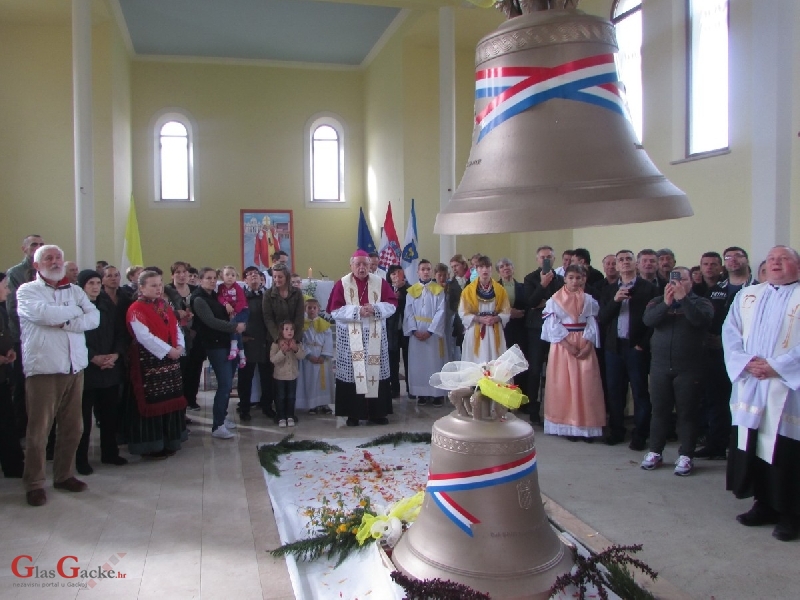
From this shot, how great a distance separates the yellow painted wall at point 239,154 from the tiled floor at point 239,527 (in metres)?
10.9

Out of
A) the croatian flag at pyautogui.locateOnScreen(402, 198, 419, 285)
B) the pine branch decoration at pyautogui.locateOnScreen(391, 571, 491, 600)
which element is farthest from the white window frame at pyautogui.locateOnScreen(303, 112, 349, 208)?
the pine branch decoration at pyautogui.locateOnScreen(391, 571, 491, 600)

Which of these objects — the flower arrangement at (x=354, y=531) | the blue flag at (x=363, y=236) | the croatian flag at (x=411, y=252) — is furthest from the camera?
the blue flag at (x=363, y=236)

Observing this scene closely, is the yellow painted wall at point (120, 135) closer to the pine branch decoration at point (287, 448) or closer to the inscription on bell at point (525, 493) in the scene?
the pine branch decoration at point (287, 448)

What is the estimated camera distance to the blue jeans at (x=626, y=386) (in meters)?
6.28

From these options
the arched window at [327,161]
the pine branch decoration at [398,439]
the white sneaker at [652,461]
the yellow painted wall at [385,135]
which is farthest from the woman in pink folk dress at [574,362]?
the arched window at [327,161]

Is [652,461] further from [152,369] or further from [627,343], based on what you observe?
[152,369]

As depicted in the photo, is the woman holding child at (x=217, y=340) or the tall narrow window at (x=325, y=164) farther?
the tall narrow window at (x=325, y=164)

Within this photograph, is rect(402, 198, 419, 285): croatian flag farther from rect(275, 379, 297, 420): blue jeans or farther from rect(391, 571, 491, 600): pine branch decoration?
rect(391, 571, 491, 600): pine branch decoration

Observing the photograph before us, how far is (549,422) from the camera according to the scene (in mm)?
6828

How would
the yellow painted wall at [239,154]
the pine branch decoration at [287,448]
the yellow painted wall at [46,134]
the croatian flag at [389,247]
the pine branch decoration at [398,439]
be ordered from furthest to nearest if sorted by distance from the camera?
1. the yellow painted wall at [239,154]
2. the croatian flag at [389,247]
3. the yellow painted wall at [46,134]
4. the pine branch decoration at [398,439]
5. the pine branch decoration at [287,448]

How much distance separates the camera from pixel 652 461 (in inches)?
222

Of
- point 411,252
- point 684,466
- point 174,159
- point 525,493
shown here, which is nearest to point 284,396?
point 684,466

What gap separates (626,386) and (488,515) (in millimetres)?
4206

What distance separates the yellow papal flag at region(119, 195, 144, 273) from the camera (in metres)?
13.3
